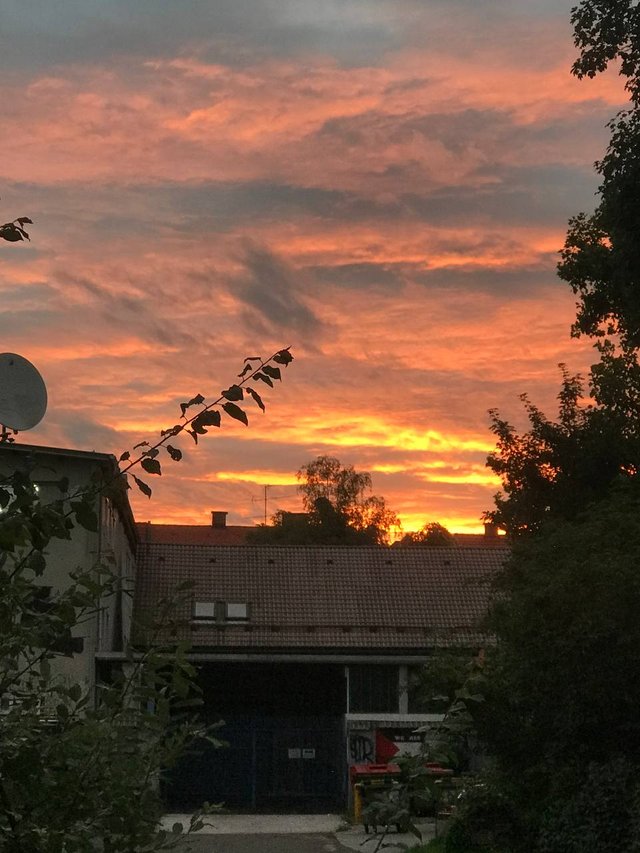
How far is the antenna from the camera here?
5.39 meters

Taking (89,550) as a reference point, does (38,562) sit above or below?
below

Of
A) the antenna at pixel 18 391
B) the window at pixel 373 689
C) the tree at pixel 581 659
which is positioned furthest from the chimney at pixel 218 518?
the antenna at pixel 18 391

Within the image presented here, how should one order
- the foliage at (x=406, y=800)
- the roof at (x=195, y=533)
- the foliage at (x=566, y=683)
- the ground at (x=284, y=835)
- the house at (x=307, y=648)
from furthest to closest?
the roof at (x=195, y=533), the house at (x=307, y=648), the ground at (x=284, y=835), the foliage at (x=566, y=683), the foliage at (x=406, y=800)

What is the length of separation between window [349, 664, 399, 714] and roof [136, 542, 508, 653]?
1.41 meters

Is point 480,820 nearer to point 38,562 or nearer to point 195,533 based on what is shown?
point 38,562

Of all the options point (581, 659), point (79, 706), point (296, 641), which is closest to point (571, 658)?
point (581, 659)

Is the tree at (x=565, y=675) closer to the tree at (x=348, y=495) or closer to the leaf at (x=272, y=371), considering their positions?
the leaf at (x=272, y=371)

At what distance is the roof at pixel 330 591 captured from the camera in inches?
1720

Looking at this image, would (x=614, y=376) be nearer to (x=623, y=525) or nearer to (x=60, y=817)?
(x=623, y=525)

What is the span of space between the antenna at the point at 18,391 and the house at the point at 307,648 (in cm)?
2311

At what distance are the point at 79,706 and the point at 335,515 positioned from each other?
75.6 m

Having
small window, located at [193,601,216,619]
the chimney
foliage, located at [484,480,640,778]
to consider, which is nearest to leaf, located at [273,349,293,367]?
foliage, located at [484,480,640,778]

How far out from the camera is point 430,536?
3679 inches

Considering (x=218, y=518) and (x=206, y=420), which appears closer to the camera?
(x=206, y=420)
